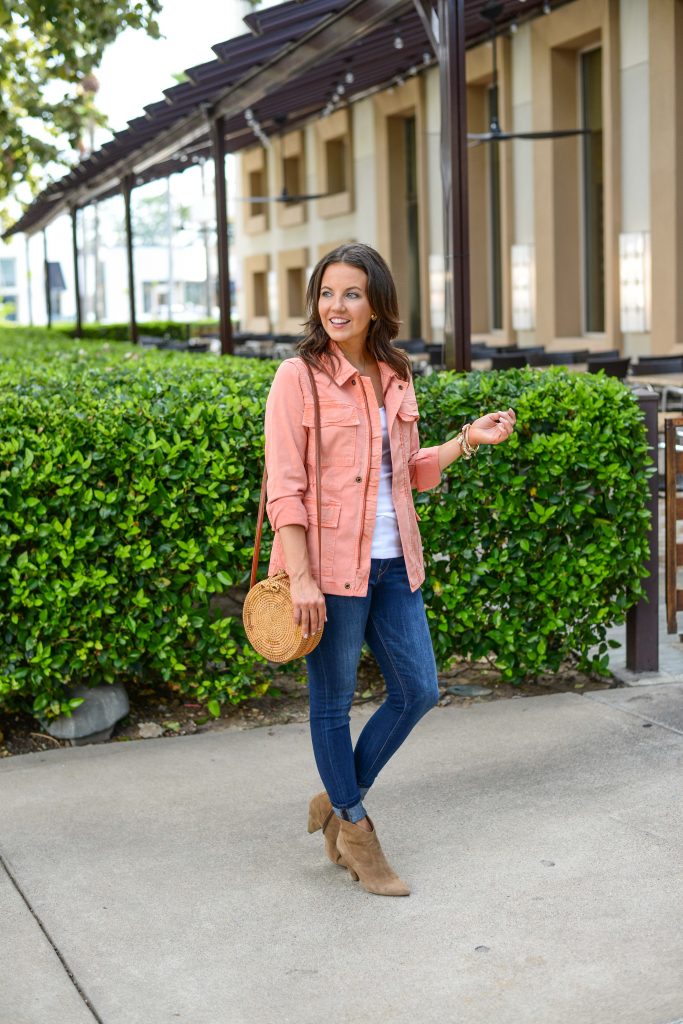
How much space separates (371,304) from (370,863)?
1590 millimetres

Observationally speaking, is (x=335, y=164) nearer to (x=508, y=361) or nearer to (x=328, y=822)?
(x=508, y=361)

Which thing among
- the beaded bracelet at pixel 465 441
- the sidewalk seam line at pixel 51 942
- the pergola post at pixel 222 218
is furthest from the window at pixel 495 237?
the sidewalk seam line at pixel 51 942

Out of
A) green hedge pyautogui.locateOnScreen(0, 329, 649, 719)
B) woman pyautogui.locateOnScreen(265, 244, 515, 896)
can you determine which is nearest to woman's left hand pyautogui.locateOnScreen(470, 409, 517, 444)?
woman pyautogui.locateOnScreen(265, 244, 515, 896)

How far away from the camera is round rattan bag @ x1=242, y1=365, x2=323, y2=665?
3.68m

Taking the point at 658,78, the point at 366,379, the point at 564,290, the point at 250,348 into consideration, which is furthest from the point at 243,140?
the point at 366,379

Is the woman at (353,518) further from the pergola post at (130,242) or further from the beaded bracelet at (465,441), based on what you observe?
the pergola post at (130,242)

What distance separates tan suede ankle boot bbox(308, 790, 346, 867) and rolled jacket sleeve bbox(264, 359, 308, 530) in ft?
3.06

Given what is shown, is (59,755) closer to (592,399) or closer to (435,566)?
(435,566)

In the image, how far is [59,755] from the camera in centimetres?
520

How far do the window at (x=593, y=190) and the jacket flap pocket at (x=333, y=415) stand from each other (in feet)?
44.8

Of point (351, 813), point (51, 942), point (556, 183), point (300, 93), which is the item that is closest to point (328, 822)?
point (351, 813)

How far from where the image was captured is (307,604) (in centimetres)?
362

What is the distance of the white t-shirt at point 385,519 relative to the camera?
377 centimetres

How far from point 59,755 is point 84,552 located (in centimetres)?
79
